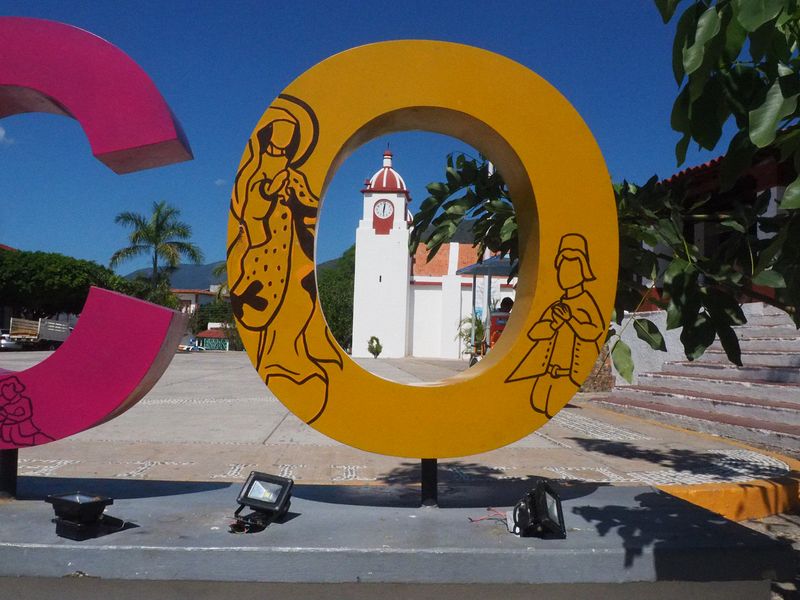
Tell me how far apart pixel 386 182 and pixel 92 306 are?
29.0 metres

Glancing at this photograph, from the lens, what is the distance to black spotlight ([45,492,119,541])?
299 cm

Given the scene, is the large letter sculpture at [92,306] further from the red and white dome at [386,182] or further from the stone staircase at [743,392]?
the red and white dome at [386,182]

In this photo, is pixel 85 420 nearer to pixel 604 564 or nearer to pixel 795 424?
pixel 604 564

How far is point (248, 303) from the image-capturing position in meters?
3.35

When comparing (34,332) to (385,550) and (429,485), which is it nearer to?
(429,485)

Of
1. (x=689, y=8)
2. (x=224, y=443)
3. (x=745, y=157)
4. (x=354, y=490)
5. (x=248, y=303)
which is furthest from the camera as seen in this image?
(x=224, y=443)

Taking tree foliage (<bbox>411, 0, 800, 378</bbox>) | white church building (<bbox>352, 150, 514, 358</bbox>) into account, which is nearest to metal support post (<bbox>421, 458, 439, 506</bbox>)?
tree foliage (<bbox>411, 0, 800, 378</bbox>)

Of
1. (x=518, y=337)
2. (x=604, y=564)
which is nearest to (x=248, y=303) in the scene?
(x=518, y=337)

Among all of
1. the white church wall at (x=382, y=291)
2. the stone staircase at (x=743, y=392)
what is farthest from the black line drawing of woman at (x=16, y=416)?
the white church wall at (x=382, y=291)

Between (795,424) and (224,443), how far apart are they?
5.80m

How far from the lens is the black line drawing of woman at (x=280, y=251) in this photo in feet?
11.0

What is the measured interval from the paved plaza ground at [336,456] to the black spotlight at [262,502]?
1.92 m

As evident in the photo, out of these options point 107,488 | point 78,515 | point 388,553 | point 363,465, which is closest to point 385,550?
point 388,553

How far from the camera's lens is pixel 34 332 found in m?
24.7
